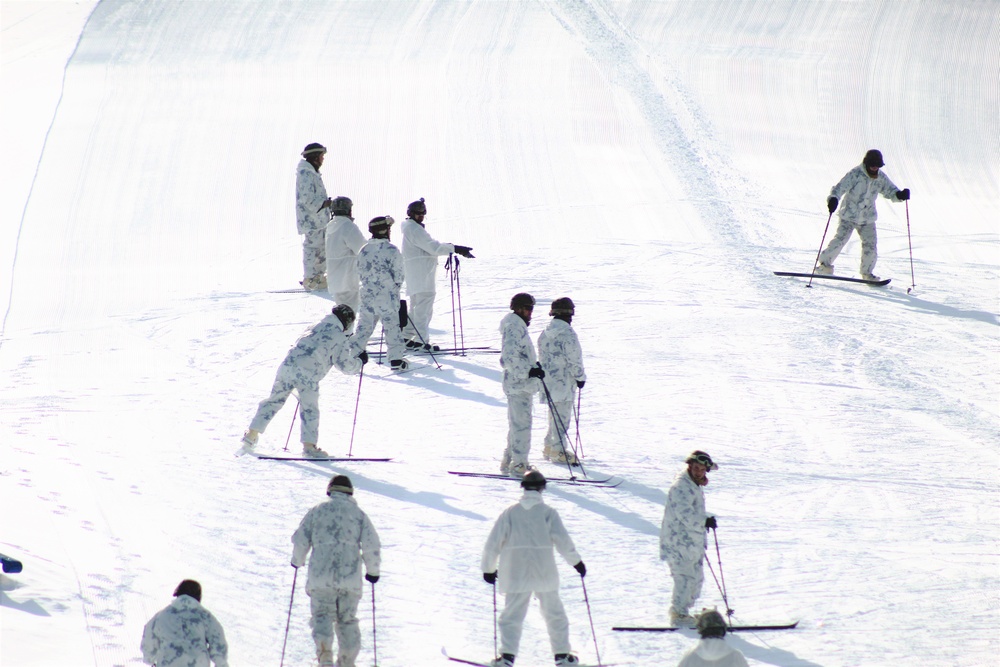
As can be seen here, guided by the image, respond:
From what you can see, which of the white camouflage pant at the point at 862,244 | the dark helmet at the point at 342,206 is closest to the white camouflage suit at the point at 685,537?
the dark helmet at the point at 342,206

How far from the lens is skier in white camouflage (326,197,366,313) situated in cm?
1338

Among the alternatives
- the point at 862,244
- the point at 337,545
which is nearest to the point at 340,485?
the point at 337,545

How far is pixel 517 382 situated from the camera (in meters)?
10.4

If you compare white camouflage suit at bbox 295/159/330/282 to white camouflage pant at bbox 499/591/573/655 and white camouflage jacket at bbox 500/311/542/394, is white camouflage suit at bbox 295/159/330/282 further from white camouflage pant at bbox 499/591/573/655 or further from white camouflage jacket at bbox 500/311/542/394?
white camouflage pant at bbox 499/591/573/655

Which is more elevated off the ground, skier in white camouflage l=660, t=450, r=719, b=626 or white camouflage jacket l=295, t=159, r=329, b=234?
white camouflage jacket l=295, t=159, r=329, b=234

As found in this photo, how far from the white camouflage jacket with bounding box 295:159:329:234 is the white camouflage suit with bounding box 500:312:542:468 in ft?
15.5

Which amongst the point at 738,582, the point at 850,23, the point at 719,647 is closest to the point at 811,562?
the point at 738,582

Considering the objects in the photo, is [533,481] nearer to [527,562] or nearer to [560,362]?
[527,562]

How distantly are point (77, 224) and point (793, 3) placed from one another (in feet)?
40.8

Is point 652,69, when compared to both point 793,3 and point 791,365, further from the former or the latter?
point 791,365

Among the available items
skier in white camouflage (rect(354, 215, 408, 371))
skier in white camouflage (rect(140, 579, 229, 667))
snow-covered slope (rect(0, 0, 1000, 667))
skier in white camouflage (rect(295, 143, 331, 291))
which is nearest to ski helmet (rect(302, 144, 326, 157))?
skier in white camouflage (rect(295, 143, 331, 291))

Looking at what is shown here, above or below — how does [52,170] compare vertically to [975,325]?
above

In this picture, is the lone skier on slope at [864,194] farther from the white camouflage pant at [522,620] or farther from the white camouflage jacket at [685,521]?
the white camouflage pant at [522,620]

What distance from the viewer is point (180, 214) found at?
58.4 ft
